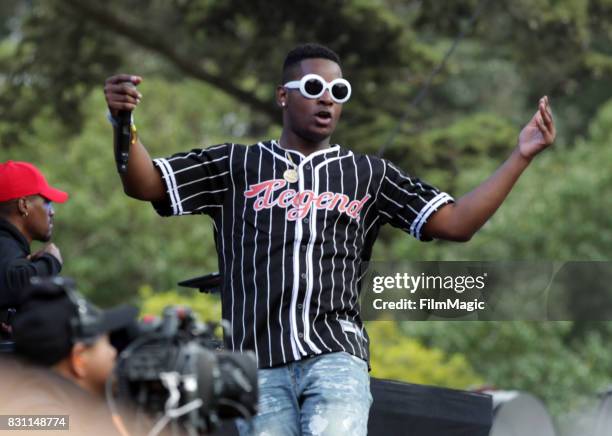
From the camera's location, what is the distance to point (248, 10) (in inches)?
557

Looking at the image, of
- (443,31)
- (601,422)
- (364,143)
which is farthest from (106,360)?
(443,31)

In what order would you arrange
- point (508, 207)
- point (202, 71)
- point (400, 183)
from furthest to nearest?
point (508, 207) < point (202, 71) < point (400, 183)

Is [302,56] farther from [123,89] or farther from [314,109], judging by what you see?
[123,89]

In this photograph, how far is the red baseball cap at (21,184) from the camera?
5.79m

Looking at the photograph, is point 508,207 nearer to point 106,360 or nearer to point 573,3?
point 573,3

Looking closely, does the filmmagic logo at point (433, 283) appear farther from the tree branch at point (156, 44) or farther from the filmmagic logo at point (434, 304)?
the tree branch at point (156, 44)

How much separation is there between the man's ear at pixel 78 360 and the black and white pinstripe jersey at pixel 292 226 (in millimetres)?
939

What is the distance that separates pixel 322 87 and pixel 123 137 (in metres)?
0.75

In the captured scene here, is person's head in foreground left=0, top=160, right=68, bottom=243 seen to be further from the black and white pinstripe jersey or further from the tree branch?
the tree branch

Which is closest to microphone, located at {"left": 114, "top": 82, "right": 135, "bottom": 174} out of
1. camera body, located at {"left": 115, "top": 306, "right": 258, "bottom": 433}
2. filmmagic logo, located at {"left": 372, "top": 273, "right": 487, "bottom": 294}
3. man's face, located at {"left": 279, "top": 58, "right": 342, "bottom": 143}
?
man's face, located at {"left": 279, "top": 58, "right": 342, "bottom": 143}

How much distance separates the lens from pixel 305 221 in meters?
4.50

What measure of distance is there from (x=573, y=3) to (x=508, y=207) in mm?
5870

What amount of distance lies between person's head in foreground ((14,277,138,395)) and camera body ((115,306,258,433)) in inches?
4.5

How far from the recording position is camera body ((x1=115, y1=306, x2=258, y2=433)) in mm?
3145
